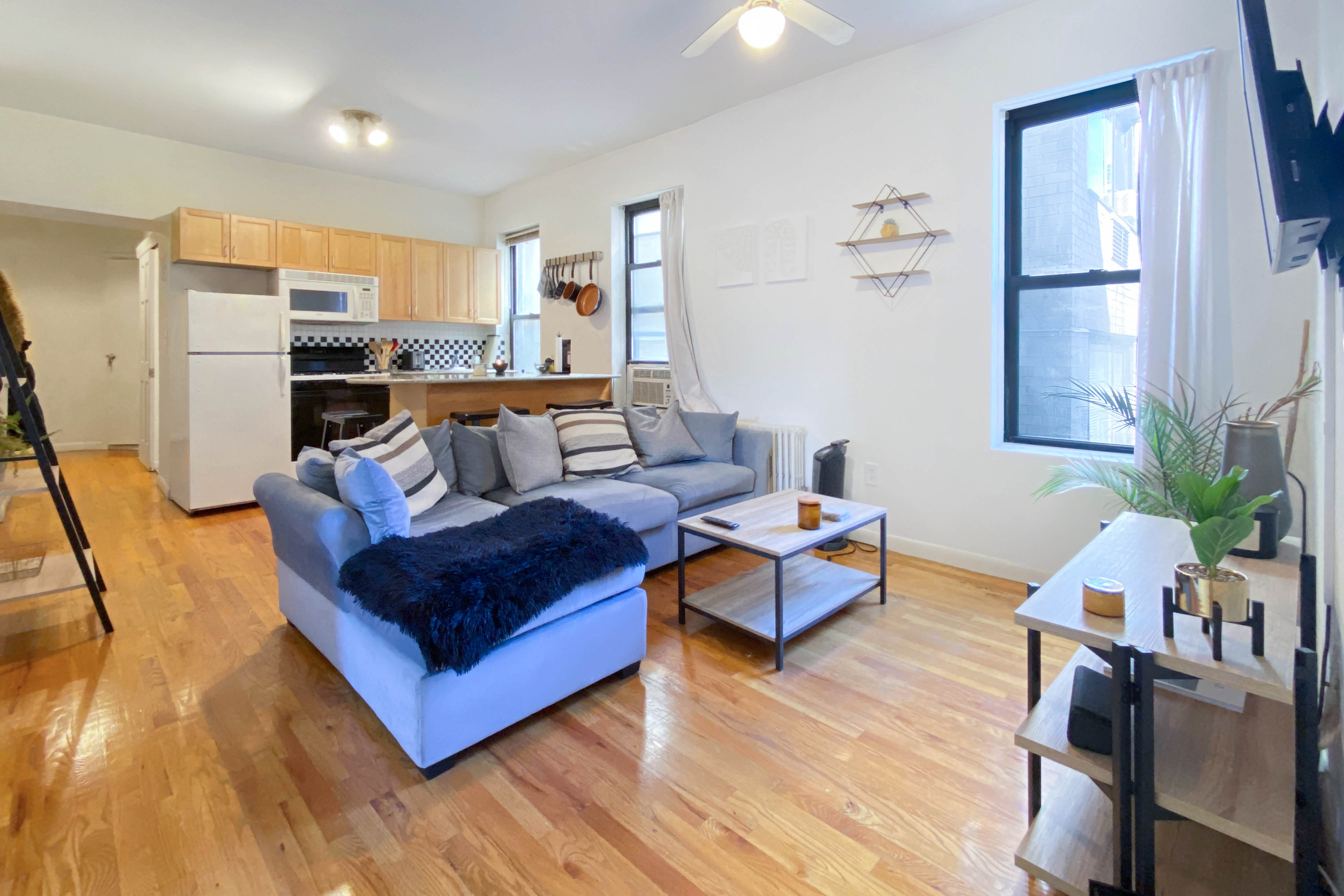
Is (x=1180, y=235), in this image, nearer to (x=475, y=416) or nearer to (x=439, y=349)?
(x=475, y=416)

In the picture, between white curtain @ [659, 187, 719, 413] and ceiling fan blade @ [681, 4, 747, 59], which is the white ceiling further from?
white curtain @ [659, 187, 719, 413]

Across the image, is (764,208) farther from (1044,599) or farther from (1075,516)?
(1044,599)

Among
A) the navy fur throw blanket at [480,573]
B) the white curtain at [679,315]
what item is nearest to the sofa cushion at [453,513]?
the navy fur throw blanket at [480,573]

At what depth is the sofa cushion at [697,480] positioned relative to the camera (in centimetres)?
329

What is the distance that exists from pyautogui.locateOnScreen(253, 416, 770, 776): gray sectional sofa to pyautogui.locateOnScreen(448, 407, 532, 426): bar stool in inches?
38.8

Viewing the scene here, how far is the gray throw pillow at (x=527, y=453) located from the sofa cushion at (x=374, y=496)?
934mm

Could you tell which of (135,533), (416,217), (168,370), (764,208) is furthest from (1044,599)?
(416,217)

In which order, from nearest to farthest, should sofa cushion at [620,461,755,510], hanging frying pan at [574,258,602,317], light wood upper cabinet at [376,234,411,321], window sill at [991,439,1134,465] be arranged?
window sill at [991,439,1134,465] → sofa cushion at [620,461,755,510] → hanging frying pan at [574,258,602,317] → light wood upper cabinet at [376,234,411,321]

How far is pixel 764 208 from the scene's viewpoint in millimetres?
4059

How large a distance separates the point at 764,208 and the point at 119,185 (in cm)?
471

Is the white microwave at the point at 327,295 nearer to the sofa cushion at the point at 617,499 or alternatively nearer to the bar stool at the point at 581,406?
the bar stool at the point at 581,406

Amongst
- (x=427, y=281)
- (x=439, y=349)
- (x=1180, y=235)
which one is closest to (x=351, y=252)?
(x=427, y=281)

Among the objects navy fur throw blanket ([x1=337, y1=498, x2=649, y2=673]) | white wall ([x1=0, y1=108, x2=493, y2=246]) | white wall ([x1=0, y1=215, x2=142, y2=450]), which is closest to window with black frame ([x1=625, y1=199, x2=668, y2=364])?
white wall ([x1=0, y1=108, x2=493, y2=246])

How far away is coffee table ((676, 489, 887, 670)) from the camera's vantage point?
7.80ft
